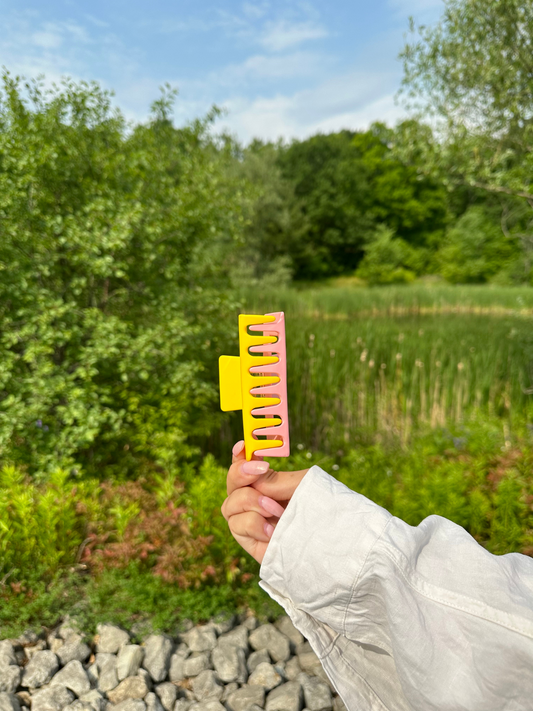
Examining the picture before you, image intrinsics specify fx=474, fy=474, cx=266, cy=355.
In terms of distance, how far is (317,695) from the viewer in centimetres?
171

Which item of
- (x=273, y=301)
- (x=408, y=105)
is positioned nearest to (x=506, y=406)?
(x=408, y=105)

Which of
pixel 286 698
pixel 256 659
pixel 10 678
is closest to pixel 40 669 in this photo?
pixel 10 678

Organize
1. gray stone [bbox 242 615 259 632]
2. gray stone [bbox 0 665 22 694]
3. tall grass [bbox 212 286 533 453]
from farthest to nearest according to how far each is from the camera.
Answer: tall grass [bbox 212 286 533 453] < gray stone [bbox 242 615 259 632] < gray stone [bbox 0 665 22 694]

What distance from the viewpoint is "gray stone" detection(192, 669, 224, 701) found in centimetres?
174

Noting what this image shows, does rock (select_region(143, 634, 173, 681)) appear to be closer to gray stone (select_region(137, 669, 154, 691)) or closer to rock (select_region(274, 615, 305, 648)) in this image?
gray stone (select_region(137, 669, 154, 691))

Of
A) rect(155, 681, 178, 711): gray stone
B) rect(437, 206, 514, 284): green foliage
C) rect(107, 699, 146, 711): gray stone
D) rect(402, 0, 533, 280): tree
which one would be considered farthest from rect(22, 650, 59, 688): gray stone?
rect(437, 206, 514, 284): green foliage

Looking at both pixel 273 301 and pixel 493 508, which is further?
pixel 273 301

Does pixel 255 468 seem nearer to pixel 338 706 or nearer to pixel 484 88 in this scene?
pixel 338 706

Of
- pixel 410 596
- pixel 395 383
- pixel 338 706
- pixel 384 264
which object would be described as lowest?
pixel 338 706

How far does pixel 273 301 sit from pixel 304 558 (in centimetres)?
887

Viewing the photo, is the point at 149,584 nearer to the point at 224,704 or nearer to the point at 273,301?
the point at 224,704

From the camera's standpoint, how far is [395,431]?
13.6ft

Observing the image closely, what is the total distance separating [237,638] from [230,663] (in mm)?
120

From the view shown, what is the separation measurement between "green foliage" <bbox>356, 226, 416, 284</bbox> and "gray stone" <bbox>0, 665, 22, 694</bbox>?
2475 centimetres
